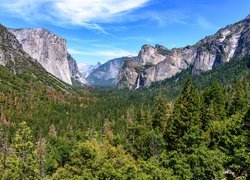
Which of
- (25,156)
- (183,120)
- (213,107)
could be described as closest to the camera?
(25,156)

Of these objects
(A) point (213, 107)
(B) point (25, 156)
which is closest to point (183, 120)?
(A) point (213, 107)

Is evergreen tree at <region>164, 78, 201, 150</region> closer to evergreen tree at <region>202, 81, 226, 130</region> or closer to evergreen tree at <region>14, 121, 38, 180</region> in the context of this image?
evergreen tree at <region>202, 81, 226, 130</region>

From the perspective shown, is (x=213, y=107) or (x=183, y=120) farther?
(x=213, y=107)

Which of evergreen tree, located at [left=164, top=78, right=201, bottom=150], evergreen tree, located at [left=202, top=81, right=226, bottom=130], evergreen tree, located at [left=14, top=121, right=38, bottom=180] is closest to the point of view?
evergreen tree, located at [left=14, top=121, right=38, bottom=180]

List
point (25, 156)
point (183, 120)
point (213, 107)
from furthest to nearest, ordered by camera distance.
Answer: point (213, 107) < point (183, 120) < point (25, 156)

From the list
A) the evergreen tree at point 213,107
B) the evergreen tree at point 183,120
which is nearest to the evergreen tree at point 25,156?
the evergreen tree at point 183,120

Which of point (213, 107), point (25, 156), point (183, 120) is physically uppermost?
point (213, 107)

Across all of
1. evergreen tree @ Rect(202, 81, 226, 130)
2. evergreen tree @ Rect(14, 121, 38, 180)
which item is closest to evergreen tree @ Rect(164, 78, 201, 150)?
evergreen tree @ Rect(202, 81, 226, 130)

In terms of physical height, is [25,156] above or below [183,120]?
below

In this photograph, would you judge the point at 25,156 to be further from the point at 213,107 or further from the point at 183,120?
the point at 213,107

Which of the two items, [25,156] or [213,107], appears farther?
[213,107]

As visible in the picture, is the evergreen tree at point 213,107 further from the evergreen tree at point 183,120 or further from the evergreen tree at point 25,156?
the evergreen tree at point 25,156

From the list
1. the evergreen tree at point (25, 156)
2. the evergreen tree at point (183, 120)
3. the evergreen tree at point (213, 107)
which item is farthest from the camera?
the evergreen tree at point (213, 107)

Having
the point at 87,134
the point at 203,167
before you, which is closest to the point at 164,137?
the point at 203,167
